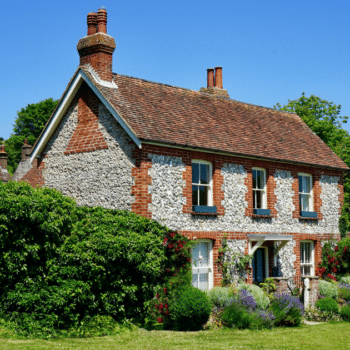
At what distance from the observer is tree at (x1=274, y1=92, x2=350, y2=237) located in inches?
1494

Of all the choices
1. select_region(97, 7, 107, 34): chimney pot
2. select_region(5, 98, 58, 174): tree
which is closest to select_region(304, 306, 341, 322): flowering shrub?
select_region(97, 7, 107, 34): chimney pot

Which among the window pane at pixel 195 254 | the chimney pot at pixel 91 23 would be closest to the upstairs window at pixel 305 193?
the window pane at pixel 195 254

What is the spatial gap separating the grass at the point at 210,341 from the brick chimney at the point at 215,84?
42.8 ft

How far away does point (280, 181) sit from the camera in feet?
73.5

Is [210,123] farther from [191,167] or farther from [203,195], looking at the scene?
[203,195]

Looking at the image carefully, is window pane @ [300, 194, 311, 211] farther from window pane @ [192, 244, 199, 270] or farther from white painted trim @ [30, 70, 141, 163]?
white painted trim @ [30, 70, 141, 163]

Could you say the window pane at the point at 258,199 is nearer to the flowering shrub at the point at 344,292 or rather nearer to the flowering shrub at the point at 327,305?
the flowering shrub at the point at 327,305

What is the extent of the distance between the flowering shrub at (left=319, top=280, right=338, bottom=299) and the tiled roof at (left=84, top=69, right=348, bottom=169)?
5.10 m

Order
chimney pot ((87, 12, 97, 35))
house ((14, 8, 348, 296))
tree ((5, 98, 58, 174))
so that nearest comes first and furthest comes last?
1. house ((14, 8, 348, 296))
2. chimney pot ((87, 12, 97, 35))
3. tree ((5, 98, 58, 174))

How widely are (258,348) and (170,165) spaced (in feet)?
23.7

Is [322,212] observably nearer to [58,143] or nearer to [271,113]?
[271,113]

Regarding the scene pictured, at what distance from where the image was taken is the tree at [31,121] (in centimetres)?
5359

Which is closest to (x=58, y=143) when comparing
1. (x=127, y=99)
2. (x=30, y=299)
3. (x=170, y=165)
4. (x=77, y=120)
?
(x=77, y=120)

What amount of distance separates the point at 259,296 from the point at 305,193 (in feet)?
23.4
